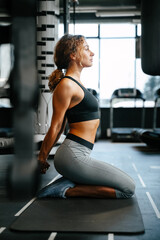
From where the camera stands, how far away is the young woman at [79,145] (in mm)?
2027

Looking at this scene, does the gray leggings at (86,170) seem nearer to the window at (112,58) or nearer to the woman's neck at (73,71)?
the woman's neck at (73,71)

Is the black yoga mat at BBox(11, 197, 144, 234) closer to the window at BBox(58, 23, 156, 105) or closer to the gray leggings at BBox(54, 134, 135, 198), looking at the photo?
the gray leggings at BBox(54, 134, 135, 198)

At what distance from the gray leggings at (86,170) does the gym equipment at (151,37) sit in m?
0.96

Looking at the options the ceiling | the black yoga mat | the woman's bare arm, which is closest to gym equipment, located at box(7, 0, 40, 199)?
the black yoga mat

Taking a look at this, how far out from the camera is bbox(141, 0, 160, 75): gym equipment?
1206 millimetres

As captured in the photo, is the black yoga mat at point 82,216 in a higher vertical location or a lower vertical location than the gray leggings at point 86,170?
lower

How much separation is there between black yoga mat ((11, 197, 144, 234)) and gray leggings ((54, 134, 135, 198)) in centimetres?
12

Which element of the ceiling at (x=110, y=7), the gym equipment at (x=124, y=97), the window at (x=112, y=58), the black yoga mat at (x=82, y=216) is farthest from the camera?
the window at (x=112, y=58)

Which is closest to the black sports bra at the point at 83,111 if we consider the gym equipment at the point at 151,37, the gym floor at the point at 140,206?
the gym floor at the point at 140,206

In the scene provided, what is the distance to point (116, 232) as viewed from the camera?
1.51 meters

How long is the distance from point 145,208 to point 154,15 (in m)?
1.35

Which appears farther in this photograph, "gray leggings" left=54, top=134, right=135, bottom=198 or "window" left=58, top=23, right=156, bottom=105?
"window" left=58, top=23, right=156, bottom=105

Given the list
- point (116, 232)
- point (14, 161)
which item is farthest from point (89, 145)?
point (14, 161)

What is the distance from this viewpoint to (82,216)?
69.0 inches
